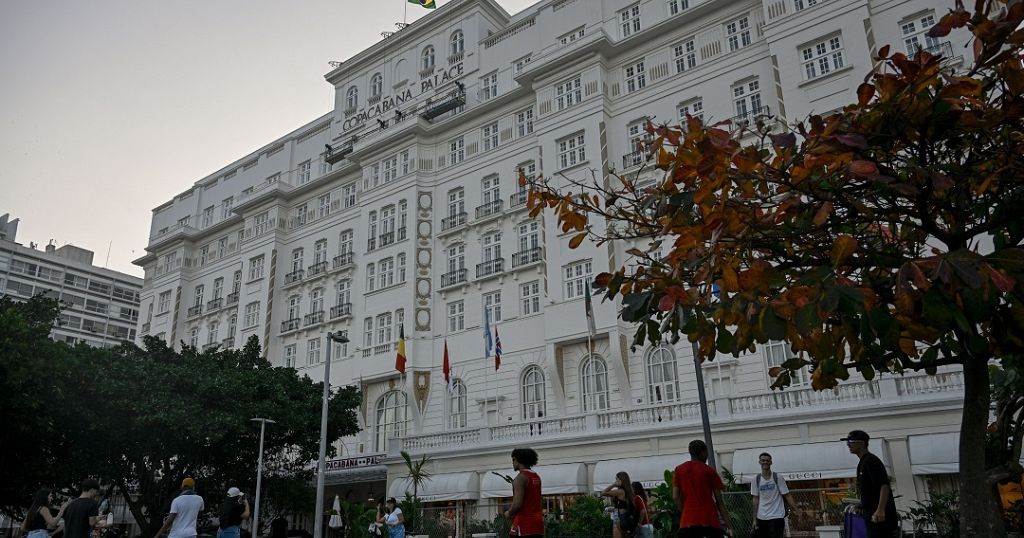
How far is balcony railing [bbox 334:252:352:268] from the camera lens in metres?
40.1

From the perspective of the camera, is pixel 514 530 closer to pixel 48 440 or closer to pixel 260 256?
pixel 48 440

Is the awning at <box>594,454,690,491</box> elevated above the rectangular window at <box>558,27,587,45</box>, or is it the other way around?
the rectangular window at <box>558,27,587,45</box>

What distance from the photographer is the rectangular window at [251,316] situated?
1737 inches

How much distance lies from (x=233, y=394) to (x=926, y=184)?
2739cm

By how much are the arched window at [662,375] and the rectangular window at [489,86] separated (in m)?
16.9

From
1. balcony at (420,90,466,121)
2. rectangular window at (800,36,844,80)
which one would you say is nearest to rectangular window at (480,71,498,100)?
balcony at (420,90,466,121)

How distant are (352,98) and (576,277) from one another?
74.5ft

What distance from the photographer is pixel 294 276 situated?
4341 cm

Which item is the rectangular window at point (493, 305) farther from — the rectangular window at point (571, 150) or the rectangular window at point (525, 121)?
the rectangular window at point (525, 121)

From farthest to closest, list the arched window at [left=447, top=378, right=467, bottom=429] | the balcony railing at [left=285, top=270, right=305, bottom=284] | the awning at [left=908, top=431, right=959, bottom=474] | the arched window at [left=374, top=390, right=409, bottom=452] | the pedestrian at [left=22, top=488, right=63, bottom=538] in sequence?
1. the balcony railing at [left=285, top=270, right=305, bottom=284]
2. the arched window at [left=374, top=390, right=409, bottom=452]
3. the arched window at [left=447, top=378, right=467, bottom=429]
4. the awning at [left=908, top=431, right=959, bottom=474]
5. the pedestrian at [left=22, top=488, right=63, bottom=538]

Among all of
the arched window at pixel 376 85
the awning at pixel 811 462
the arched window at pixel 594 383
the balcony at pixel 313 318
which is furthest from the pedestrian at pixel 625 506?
the arched window at pixel 376 85

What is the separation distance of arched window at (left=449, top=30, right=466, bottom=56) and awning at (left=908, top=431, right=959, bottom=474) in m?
29.9

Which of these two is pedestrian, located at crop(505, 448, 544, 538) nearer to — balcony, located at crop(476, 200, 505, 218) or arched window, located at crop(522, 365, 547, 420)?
arched window, located at crop(522, 365, 547, 420)

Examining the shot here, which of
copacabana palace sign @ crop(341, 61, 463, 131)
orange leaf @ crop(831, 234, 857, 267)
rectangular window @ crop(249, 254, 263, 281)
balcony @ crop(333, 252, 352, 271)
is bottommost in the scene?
orange leaf @ crop(831, 234, 857, 267)
